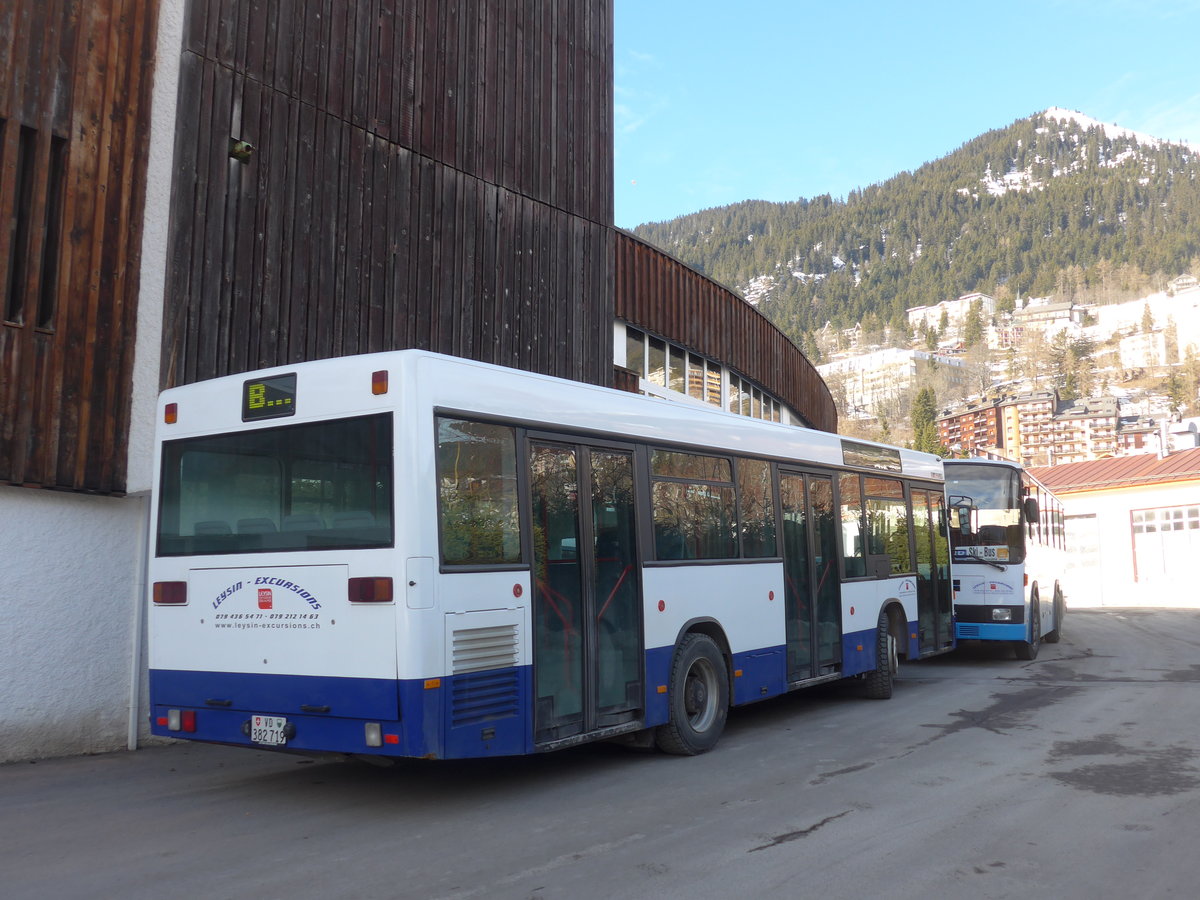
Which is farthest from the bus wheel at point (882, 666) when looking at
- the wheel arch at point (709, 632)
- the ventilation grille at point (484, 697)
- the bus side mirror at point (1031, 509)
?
the ventilation grille at point (484, 697)

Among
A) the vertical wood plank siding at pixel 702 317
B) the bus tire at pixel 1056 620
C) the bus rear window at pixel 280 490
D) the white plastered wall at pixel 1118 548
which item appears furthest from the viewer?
the white plastered wall at pixel 1118 548

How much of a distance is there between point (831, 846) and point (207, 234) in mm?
8413

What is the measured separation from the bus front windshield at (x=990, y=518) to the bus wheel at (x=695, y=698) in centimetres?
812

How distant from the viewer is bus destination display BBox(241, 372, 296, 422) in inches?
271

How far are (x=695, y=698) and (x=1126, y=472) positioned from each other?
4930 centimetres

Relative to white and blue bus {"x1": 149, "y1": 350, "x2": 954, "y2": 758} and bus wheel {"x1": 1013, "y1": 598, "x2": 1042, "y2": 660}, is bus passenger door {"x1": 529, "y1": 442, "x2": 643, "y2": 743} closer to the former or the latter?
white and blue bus {"x1": 149, "y1": 350, "x2": 954, "y2": 758}

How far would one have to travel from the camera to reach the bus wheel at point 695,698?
8531mm

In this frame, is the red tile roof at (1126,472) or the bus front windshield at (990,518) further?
the red tile roof at (1126,472)

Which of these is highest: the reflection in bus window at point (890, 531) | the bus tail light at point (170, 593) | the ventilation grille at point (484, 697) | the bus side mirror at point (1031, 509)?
the bus side mirror at point (1031, 509)

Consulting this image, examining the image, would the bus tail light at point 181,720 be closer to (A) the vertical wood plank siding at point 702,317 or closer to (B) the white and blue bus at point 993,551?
(B) the white and blue bus at point 993,551

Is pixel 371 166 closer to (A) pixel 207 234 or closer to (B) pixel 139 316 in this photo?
(A) pixel 207 234

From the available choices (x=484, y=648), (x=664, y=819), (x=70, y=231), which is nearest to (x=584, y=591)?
(x=484, y=648)

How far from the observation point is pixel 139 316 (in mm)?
9984

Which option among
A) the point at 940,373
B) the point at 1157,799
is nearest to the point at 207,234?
the point at 1157,799
